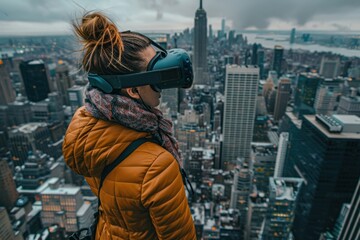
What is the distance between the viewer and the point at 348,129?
37.7 ft

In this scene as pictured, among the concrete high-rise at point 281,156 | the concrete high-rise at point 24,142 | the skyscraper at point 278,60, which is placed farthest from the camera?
the skyscraper at point 278,60

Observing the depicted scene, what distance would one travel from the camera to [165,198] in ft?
2.11

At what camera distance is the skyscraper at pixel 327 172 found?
38.1 feet

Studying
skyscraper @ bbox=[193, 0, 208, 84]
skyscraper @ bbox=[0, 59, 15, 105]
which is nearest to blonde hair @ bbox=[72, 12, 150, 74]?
skyscraper @ bbox=[0, 59, 15, 105]

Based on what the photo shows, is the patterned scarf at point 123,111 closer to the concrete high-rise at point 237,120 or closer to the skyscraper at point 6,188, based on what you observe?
the skyscraper at point 6,188

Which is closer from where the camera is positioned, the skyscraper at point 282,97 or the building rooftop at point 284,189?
the building rooftop at point 284,189

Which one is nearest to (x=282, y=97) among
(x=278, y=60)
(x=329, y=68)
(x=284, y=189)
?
(x=329, y=68)

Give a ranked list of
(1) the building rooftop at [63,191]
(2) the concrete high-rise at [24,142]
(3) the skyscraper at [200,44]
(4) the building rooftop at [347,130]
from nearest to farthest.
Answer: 1. (1) the building rooftop at [63,191]
2. (4) the building rooftop at [347,130]
3. (2) the concrete high-rise at [24,142]
4. (3) the skyscraper at [200,44]

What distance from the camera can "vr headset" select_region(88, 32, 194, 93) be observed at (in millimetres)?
670

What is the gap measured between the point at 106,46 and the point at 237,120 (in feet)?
68.3

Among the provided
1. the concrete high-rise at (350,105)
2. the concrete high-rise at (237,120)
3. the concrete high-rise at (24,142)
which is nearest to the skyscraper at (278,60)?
the concrete high-rise at (350,105)

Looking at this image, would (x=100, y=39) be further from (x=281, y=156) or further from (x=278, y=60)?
(x=278, y=60)

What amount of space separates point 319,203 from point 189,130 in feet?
34.5

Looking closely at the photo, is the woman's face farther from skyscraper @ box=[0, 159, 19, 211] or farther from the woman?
skyscraper @ box=[0, 159, 19, 211]
